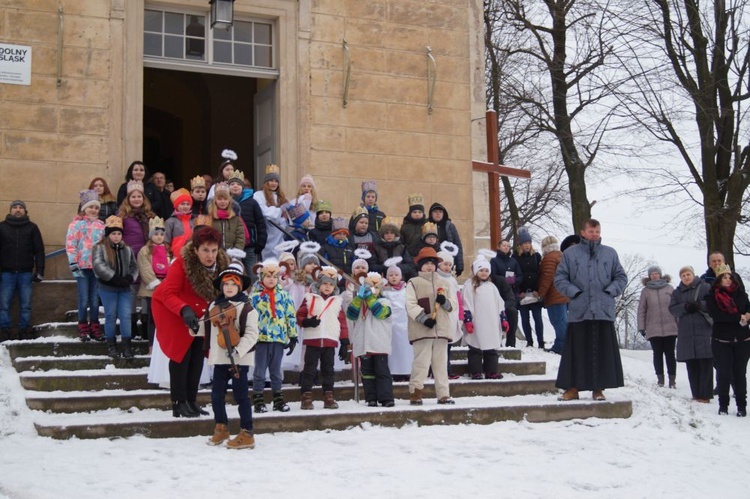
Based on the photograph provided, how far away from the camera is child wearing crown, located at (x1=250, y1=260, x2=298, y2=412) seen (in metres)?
8.87

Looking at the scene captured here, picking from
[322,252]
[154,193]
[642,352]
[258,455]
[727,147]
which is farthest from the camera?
[727,147]

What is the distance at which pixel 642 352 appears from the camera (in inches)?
734

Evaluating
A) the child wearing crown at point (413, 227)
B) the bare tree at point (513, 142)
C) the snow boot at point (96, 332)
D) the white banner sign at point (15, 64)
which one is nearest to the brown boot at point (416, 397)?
the child wearing crown at point (413, 227)

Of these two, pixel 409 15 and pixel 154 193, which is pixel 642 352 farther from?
pixel 154 193

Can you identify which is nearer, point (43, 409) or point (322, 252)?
point (43, 409)

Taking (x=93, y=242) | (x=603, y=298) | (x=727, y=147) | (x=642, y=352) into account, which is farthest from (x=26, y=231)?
(x=727, y=147)

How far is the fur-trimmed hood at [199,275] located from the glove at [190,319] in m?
0.26

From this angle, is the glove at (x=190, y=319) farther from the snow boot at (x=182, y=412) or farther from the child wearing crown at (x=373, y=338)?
the child wearing crown at (x=373, y=338)

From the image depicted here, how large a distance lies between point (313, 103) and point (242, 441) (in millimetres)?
6965

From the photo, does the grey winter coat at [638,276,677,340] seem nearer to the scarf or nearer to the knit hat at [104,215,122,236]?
the scarf

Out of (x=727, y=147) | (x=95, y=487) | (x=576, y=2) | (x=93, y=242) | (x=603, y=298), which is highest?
(x=576, y=2)

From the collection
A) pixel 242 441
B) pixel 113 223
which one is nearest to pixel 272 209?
pixel 113 223

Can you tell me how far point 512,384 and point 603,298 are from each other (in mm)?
1329

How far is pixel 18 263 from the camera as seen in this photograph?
36.2ft
